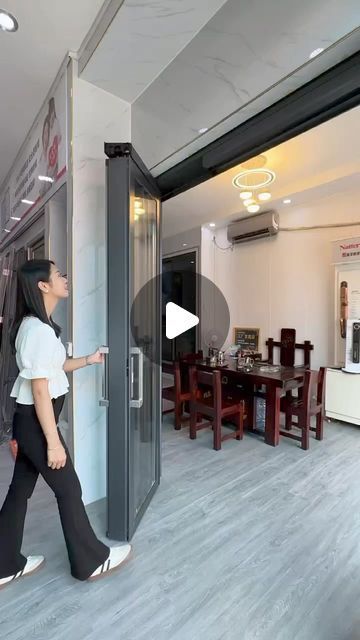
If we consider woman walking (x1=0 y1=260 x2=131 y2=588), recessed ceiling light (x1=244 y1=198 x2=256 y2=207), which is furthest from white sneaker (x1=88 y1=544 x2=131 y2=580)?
recessed ceiling light (x1=244 y1=198 x2=256 y2=207)

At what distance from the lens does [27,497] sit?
1539 millimetres

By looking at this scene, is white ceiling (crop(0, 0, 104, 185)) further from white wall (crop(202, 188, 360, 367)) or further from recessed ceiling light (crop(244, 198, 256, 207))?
white wall (crop(202, 188, 360, 367))

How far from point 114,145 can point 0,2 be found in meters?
0.97

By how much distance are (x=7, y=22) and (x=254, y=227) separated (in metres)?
3.67

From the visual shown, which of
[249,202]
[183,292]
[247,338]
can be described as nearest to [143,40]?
[249,202]

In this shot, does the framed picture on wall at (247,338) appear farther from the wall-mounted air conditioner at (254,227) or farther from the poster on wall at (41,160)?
the poster on wall at (41,160)

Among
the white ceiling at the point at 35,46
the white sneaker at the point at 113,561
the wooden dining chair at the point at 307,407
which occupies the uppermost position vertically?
the white ceiling at the point at 35,46

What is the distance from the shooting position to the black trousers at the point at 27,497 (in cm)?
142

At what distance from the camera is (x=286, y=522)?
2.05 meters

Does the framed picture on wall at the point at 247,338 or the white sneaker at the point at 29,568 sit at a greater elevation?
the framed picture on wall at the point at 247,338

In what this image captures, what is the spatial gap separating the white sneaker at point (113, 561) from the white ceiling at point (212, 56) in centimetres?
250

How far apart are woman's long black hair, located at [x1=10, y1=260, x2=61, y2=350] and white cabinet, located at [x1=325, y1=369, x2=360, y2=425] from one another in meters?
3.42
